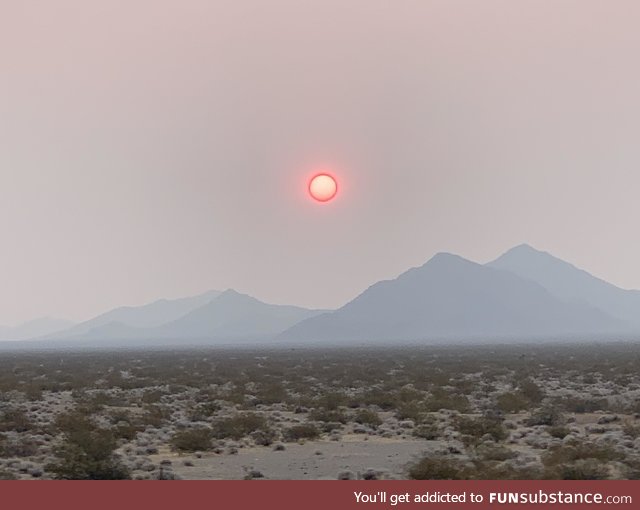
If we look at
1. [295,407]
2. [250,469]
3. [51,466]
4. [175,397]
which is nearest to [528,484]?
[250,469]

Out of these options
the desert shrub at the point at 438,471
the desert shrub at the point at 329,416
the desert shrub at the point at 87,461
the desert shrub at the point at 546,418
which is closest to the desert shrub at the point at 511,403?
the desert shrub at the point at 546,418

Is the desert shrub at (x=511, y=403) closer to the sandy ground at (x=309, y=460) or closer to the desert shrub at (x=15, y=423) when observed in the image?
the sandy ground at (x=309, y=460)

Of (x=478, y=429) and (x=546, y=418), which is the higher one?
(x=546, y=418)

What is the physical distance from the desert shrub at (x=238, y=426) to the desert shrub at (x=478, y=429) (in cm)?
632

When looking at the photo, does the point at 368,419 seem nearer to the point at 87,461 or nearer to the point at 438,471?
the point at 438,471

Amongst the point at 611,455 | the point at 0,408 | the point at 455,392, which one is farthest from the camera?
the point at 455,392

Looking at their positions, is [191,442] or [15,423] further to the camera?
[15,423]

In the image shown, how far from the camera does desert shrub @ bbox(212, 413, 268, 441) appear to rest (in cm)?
2383

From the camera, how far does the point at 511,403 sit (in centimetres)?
2962

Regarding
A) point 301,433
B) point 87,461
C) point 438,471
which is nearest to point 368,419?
point 301,433

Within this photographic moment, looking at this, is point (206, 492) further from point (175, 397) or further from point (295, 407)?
point (175, 397)

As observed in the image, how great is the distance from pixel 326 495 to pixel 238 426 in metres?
11.5

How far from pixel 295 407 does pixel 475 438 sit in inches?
466

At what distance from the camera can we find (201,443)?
2159 cm
